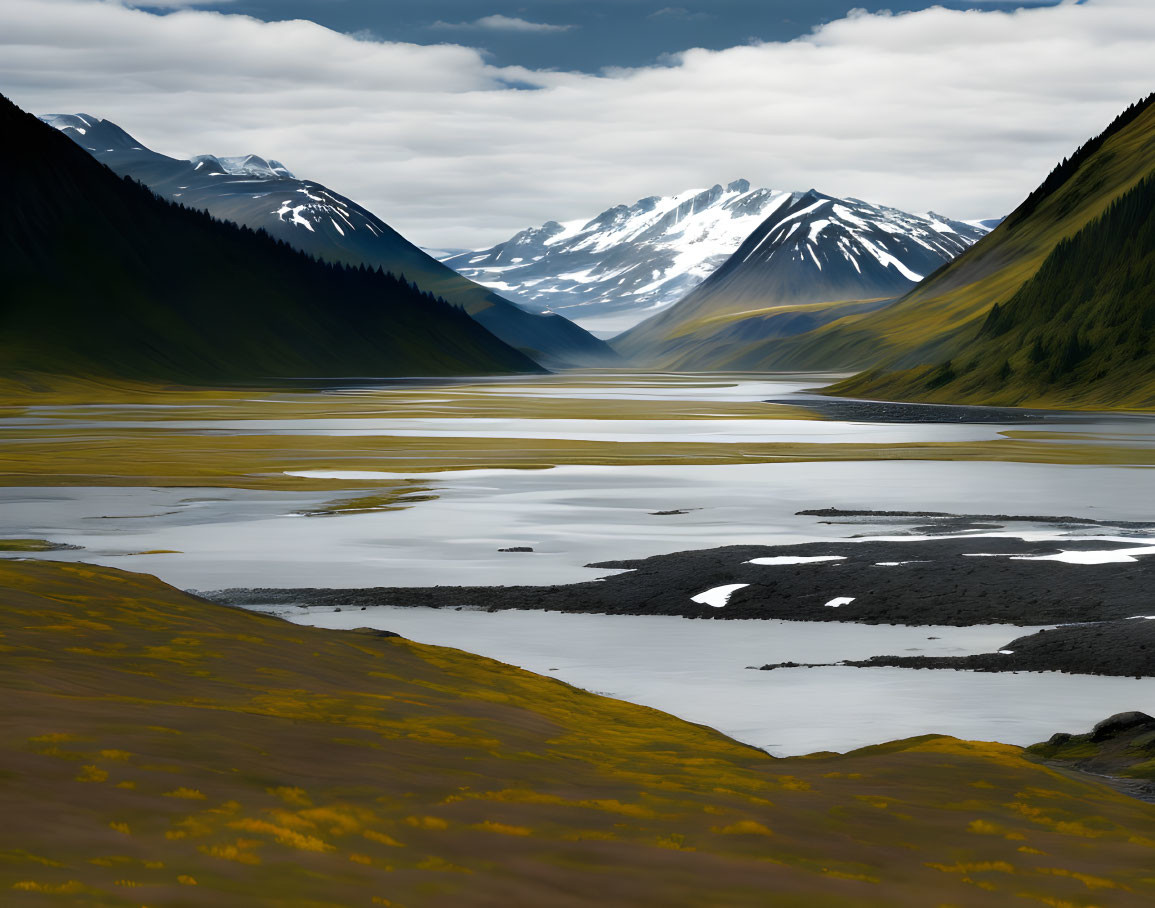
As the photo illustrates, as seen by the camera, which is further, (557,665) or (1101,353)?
(1101,353)

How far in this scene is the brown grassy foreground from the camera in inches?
378

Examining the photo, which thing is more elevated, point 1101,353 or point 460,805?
point 1101,353

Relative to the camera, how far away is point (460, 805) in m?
12.1

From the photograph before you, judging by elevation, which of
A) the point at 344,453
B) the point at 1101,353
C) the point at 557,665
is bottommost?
the point at 344,453

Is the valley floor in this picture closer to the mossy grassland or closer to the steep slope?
the mossy grassland

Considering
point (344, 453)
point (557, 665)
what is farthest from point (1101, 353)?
point (557, 665)

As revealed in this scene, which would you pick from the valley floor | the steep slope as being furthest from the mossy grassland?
the steep slope

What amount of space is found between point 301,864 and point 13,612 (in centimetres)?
1130

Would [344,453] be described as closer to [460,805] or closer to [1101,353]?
[460,805]

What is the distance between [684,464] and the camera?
226ft

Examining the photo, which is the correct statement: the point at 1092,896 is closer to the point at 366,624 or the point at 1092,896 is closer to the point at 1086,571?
the point at 366,624

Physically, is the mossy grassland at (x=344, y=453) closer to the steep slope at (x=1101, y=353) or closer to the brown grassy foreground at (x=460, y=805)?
the brown grassy foreground at (x=460, y=805)

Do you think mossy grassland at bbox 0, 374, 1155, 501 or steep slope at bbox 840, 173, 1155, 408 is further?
steep slope at bbox 840, 173, 1155, 408

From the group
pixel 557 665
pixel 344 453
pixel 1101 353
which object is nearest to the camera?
pixel 557 665
